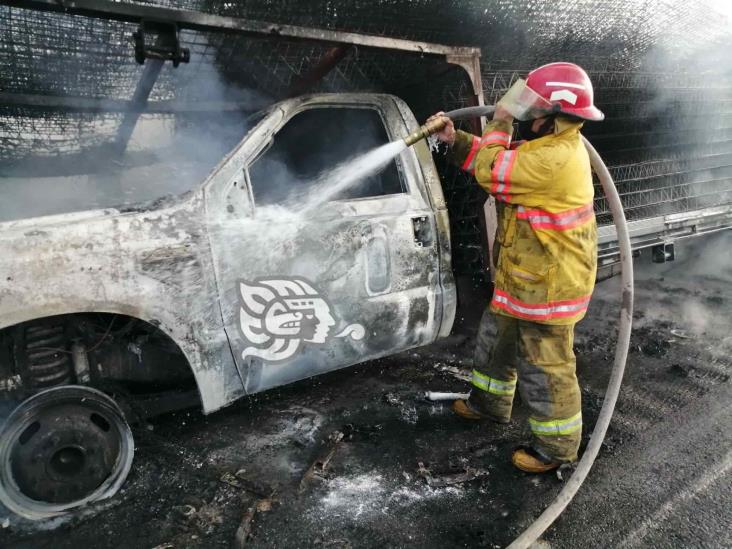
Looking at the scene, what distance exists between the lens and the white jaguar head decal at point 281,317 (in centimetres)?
248

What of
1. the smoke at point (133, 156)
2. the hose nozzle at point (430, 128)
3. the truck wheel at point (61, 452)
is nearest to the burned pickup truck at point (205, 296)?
the truck wheel at point (61, 452)

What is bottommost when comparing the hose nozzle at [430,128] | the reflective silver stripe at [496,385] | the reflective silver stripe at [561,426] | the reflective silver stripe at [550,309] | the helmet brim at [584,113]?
the reflective silver stripe at [561,426]

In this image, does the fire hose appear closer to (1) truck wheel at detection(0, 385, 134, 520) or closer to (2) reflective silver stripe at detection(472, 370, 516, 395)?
(2) reflective silver stripe at detection(472, 370, 516, 395)

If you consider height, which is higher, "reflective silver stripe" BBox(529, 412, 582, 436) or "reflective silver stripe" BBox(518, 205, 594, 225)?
"reflective silver stripe" BBox(518, 205, 594, 225)

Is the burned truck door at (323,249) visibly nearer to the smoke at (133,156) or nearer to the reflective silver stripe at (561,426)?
the smoke at (133,156)

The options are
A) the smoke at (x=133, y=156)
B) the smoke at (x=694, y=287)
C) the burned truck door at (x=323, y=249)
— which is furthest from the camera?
the smoke at (x=694, y=287)

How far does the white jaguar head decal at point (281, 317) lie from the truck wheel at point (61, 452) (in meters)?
0.77

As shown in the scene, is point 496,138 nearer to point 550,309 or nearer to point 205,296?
point 550,309

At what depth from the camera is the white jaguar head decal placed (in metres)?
2.48

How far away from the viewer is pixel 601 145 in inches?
225

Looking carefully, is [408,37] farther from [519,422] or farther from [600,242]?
[519,422]

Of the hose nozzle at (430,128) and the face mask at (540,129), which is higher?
the hose nozzle at (430,128)

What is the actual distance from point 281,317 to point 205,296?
1.38 feet

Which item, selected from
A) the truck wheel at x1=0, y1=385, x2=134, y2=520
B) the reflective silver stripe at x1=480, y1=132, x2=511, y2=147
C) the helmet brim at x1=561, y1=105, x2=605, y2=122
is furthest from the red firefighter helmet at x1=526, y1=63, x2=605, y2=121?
the truck wheel at x1=0, y1=385, x2=134, y2=520
